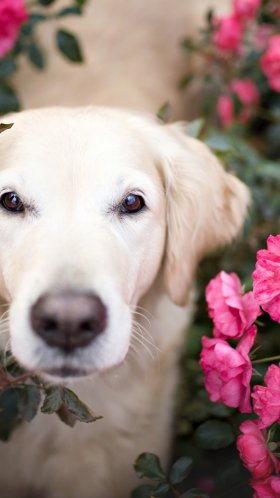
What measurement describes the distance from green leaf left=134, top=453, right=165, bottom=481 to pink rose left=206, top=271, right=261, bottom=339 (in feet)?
1.19

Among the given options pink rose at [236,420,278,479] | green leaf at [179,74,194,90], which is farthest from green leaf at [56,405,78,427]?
green leaf at [179,74,194,90]

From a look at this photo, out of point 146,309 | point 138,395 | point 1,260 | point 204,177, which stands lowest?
point 138,395

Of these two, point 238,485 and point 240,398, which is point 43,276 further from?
point 238,485

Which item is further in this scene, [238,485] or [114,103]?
[114,103]

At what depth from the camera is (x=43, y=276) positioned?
1521mm

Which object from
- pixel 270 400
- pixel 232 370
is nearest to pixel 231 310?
pixel 232 370

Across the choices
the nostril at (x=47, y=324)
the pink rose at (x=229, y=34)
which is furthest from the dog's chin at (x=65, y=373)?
the pink rose at (x=229, y=34)

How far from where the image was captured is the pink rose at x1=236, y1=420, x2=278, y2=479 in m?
1.49

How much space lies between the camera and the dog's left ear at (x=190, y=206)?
83.9 inches

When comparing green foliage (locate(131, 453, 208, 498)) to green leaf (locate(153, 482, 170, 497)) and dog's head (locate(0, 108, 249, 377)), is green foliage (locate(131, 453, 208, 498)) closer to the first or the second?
green leaf (locate(153, 482, 170, 497))

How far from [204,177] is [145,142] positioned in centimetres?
26

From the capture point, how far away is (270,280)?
58.6 inches

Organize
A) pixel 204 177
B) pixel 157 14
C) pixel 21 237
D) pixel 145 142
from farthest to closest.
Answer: pixel 157 14 → pixel 204 177 → pixel 145 142 → pixel 21 237

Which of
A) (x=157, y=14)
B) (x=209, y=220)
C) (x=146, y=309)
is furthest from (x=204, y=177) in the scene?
(x=157, y=14)
